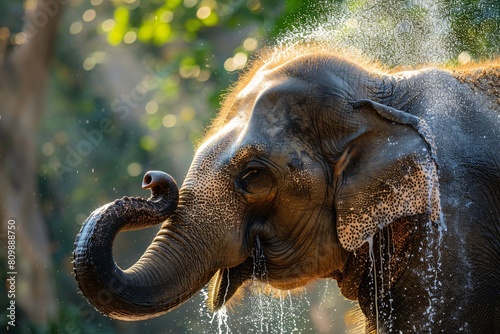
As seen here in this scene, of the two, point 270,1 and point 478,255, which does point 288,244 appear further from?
point 270,1

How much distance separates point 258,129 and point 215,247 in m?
0.43

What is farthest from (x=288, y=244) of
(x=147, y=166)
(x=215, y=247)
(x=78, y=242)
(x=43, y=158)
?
(x=43, y=158)

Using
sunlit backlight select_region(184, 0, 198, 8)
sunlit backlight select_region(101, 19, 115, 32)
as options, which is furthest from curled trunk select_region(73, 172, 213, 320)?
sunlit backlight select_region(101, 19, 115, 32)

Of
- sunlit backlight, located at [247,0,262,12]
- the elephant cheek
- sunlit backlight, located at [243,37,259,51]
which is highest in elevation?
the elephant cheek

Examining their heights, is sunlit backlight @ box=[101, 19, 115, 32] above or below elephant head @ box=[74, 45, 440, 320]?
below

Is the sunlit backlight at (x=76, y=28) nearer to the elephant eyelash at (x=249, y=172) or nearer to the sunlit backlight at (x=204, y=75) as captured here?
the sunlit backlight at (x=204, y=75)

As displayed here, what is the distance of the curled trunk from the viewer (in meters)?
3.01

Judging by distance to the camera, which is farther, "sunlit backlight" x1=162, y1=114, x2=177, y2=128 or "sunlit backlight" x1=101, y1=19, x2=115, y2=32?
"sunlit backlight" x1=162, y1=114, x2=177, y2=128

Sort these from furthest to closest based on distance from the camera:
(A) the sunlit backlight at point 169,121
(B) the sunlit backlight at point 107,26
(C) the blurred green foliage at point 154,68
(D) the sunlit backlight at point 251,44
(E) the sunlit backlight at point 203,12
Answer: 1. (A) the sunlit backlight at point 169,121
2. (B) the sunlit backlight at point 107,26
3. (E) the sunlit backlight at point 203,12
4. (D) the sunlit backlight at point 251,44
5. (C) the blurred green foliage at point 154,68

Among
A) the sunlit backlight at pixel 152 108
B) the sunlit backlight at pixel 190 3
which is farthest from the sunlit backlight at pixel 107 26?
the sunlit backlight at pixel 152 108

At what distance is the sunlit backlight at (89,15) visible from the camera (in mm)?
14591

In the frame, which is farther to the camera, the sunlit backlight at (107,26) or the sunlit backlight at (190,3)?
the sunlit backlight at (107,26)

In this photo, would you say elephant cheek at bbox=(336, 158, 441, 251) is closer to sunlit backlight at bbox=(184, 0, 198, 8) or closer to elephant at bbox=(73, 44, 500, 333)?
elephant at bbox=(73, 44, 500, 333)

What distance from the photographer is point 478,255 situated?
3.15m
